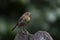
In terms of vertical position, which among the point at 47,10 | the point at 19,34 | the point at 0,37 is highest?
the point at 47,10

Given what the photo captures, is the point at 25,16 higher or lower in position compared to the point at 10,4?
lower

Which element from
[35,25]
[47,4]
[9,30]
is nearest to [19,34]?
[9,30]

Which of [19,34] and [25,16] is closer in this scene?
[19,34]

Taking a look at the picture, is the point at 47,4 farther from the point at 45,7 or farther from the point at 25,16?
the point at 25,16

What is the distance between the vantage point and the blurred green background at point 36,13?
14.5ft

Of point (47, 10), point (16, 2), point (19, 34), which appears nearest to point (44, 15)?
point (47, 10)

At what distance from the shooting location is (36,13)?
4.45 m

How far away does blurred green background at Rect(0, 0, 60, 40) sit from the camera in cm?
443

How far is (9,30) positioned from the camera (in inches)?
156

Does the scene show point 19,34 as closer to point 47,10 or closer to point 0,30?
point 0,30

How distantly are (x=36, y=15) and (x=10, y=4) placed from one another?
0.43m

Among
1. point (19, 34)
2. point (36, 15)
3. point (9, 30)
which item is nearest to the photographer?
point (19, 34)

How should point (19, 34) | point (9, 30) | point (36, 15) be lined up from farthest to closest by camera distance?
point (36, 15) → point (9, 30) → point (19, 34)

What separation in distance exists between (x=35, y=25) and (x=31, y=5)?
31cm
